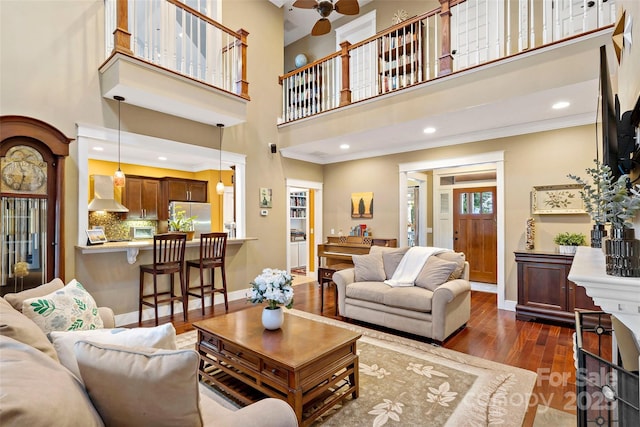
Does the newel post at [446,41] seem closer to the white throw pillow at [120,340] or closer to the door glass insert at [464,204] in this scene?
the door glass insert at [464,204]

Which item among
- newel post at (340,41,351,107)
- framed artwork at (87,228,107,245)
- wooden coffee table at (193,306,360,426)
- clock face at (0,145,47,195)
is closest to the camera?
Result: wooden coffee table at (193,306,360,426)

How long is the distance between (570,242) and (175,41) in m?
5.76

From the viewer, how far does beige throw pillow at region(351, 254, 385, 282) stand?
4145 millimetres

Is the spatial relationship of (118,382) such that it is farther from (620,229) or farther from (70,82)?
(70,82)

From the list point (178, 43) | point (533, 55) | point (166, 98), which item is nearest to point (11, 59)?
point (166, 98)

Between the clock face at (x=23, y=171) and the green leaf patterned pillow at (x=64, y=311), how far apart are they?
5.87 ft

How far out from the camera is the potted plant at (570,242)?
3990mm

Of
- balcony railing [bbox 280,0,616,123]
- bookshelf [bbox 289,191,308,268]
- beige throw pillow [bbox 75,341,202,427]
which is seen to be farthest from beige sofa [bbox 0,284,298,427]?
bookshelf [bbox 289,191,308,268]

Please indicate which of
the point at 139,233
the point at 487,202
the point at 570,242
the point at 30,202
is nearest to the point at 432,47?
the point at 487,202

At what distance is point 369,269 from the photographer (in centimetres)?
420

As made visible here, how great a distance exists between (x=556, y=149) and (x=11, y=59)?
258 inches

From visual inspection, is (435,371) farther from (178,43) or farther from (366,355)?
(178,43)

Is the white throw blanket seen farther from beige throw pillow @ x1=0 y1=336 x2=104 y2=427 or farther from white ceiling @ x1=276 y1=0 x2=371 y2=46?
white ceiling @ x1=276 y1=0 x2=371 y2=46

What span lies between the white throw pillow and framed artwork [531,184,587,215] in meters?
4.86
